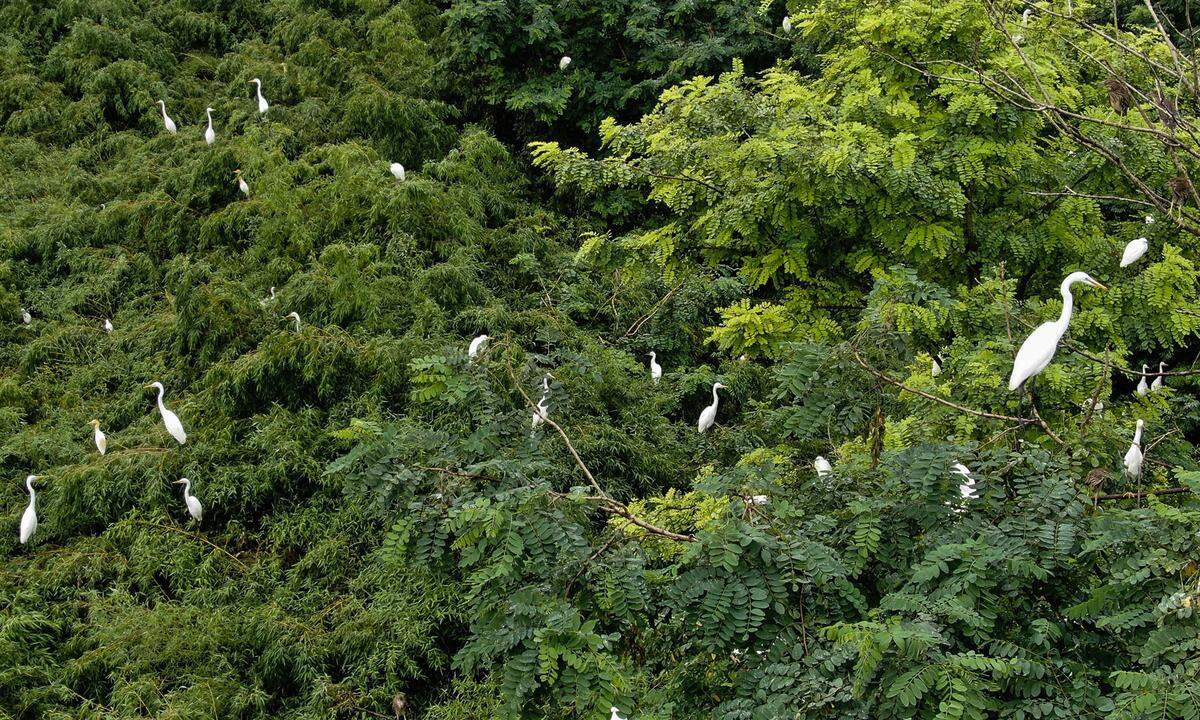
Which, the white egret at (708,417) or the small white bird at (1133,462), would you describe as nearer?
the small white bird at (1133,462)

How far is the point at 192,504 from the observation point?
18.0 ft

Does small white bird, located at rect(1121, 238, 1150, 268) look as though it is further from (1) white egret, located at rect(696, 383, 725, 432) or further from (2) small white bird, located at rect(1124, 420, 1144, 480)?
(1) white egret, located at rect(696, 383, 725, 432)

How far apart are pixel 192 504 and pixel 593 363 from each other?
251cm

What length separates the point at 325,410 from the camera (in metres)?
6.31

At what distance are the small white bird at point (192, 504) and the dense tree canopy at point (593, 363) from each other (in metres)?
0.11

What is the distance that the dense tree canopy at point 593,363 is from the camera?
2.50 meters

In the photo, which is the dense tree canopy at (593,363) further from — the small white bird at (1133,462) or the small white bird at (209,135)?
the small white bird at (209,135)

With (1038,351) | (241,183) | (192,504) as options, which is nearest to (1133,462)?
(1038,351)

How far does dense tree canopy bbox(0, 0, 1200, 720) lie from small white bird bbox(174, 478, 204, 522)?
4.4 inches

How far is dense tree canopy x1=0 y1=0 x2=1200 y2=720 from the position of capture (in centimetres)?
250

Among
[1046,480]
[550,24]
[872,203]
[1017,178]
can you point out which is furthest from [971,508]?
[550,24]

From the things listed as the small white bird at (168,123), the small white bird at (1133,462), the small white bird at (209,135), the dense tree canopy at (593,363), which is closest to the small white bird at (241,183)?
the dense tree canopy at (593,363)

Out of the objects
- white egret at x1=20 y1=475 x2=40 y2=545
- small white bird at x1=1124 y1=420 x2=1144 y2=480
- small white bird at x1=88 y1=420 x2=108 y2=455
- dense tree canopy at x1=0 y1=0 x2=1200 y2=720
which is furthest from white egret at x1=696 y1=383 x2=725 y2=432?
white egret at x1=20 y1=475 x2=40 y2=545

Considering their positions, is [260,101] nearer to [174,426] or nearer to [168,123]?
[168,123]
